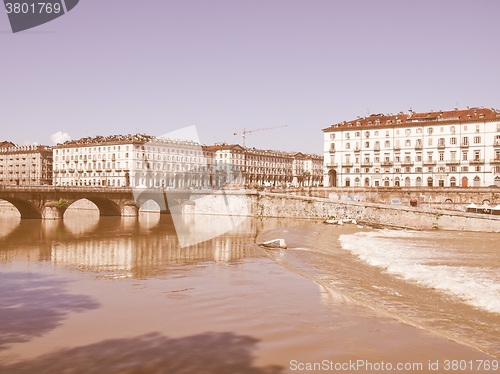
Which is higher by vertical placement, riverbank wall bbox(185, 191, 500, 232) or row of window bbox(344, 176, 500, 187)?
row of window bbox(344, 176, 500, 187)

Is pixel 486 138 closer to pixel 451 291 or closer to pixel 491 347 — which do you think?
pixel 451 291

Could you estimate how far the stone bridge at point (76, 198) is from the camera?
5978 cm

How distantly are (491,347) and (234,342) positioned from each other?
599cm

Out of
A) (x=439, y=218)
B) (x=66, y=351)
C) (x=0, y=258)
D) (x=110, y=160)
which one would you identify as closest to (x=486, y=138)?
(x=439, y=218)

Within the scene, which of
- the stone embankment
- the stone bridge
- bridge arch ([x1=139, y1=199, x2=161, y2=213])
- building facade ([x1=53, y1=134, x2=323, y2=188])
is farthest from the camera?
building facade ([x1=53, y1=134, x2=323, y2=188])

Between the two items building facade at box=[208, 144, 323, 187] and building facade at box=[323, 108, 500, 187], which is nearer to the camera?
building facade at box=[323, 108, 500, 187]

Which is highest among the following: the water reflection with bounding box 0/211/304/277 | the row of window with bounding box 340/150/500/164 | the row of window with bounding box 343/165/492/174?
the row of window with bounding box 340/150/500/164

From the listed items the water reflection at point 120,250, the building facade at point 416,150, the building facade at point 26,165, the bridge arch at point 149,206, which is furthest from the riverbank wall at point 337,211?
the building facade at point 26,165

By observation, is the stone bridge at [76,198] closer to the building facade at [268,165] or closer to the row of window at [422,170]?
the row of window at [422,170]

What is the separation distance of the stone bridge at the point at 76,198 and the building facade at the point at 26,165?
71.7 m

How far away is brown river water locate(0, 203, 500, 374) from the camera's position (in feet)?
32.4
